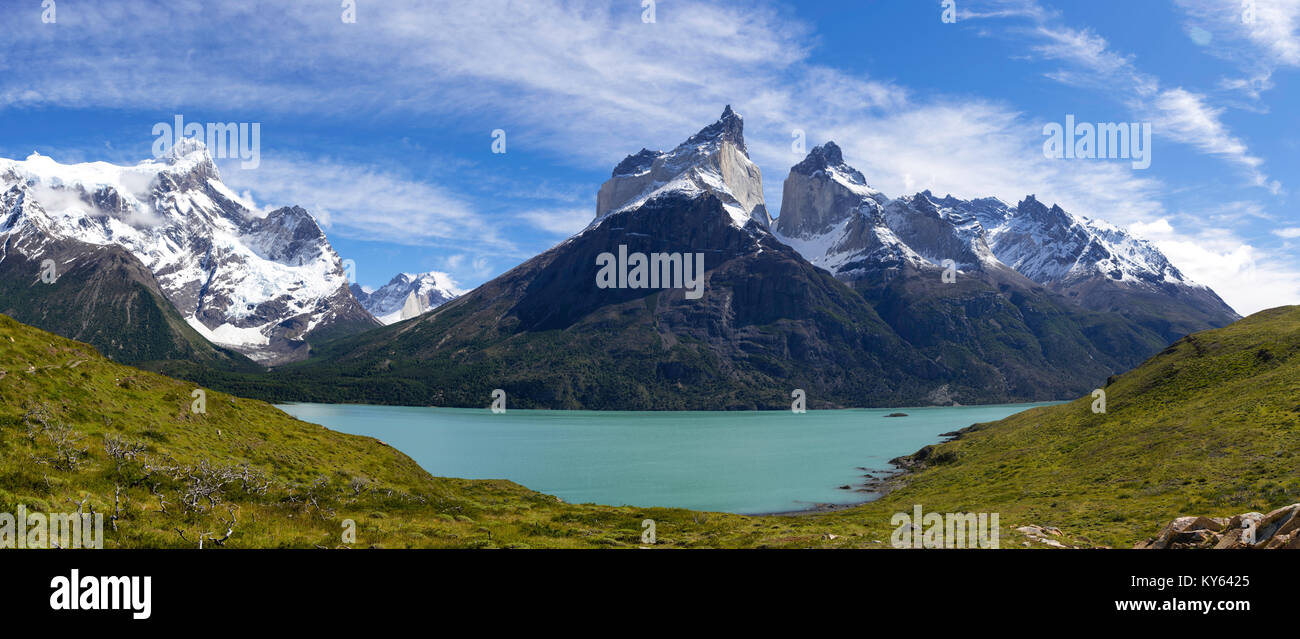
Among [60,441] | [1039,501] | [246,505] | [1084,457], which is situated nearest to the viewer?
[60,441]

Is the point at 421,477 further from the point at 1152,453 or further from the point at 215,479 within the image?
the point at 1152,453

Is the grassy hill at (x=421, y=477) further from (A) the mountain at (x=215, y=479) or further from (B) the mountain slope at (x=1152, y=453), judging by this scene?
(B) the mountain slope at (x=1152, y=453)

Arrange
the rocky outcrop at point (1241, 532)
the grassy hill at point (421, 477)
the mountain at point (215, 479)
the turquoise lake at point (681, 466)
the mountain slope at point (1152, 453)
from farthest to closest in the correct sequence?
the turquoise lake at point (681, 466) < the mountain slope at point (1152, 453) < the grassy hill at point (421, 477) < the mountain at point (215, 479) < the rocky outcrop at point (1241, 532)

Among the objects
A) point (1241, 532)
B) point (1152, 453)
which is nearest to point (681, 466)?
point (1152, 453)

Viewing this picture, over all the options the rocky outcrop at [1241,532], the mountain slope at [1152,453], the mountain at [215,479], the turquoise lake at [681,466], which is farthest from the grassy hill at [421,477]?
the turquoise lake at [681,466]
